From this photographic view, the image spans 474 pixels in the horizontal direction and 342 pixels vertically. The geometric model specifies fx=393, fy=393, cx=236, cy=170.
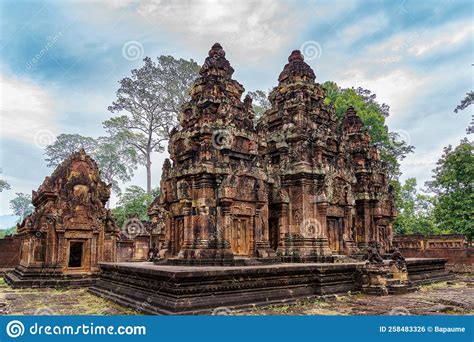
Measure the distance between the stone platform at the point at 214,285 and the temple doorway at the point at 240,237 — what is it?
70.0 inches

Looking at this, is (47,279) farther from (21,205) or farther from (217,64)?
(21,205)

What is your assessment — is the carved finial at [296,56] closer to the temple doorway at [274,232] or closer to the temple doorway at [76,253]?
the temple doorway at [274,232]

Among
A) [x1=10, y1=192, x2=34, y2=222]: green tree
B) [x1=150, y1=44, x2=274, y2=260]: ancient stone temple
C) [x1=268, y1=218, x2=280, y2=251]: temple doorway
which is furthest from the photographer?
[x1=10, y1=192, x2=34, y2=222]: green tree

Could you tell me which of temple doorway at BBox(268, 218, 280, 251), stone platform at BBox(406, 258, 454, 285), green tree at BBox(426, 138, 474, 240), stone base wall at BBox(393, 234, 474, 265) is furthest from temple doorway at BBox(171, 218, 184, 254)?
green tree at BBox(426, 138, 474, 240)

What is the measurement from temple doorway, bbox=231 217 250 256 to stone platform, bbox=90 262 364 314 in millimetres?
1778

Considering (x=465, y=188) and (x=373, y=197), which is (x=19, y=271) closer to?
(x=373, y=197)

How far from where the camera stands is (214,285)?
8.27 m

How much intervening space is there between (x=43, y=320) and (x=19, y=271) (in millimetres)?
10517

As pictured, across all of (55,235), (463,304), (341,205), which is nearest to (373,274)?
(463,304)

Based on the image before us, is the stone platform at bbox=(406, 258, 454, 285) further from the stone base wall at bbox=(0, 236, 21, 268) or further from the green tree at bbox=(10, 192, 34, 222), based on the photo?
the green tree at bbox=(10, 192, 34, 222)

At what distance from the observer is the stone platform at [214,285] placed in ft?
25.5

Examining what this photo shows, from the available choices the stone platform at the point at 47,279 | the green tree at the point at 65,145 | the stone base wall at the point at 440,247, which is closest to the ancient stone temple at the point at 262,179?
the stone platform at the point at 47,279

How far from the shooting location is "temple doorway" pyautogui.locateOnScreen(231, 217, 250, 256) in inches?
439

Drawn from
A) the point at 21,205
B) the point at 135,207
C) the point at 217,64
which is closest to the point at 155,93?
the point at 135,207
